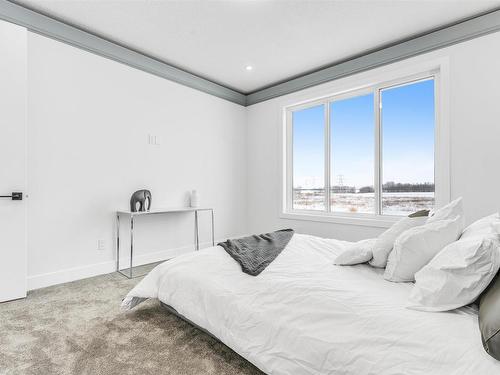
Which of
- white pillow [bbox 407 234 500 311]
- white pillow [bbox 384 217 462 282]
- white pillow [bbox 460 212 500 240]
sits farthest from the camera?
white pillow [bbox 384 217 462 282]

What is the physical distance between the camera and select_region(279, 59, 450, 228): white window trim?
114 inches

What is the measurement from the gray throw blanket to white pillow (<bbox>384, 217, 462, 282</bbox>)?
0.77 m

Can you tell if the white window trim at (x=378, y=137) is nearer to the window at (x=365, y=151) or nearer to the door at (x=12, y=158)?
the window at (x=365, y=151)

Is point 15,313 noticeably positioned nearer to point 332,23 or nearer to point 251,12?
point 251,12

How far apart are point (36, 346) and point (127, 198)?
72.9 inches

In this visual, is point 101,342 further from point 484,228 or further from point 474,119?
point 474,119

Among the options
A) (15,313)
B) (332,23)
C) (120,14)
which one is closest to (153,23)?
(120,14)

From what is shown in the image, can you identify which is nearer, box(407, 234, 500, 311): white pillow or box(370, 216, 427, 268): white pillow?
box(407, 234, 500, 311): white pillow

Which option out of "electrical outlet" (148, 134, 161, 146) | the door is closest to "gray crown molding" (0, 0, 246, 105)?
the door

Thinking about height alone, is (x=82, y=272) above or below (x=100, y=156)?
below

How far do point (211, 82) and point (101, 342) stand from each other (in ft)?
11.9

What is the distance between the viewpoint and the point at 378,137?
351 centimetres

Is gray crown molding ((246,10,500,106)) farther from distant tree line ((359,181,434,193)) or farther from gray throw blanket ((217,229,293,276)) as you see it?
gray throw blanket ((217,229,293,276))

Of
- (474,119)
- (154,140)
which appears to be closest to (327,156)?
(474,119)
